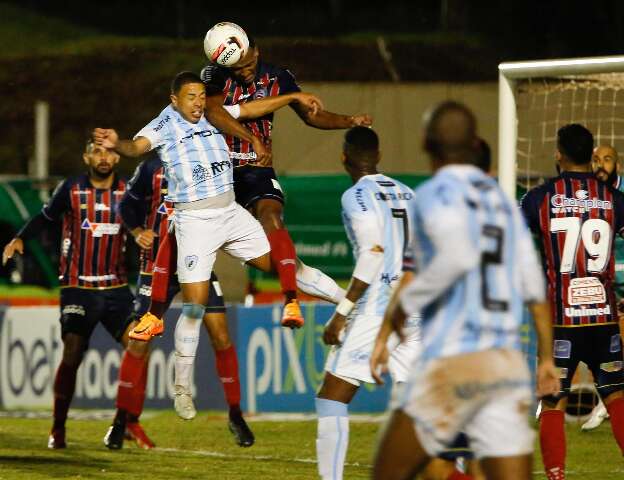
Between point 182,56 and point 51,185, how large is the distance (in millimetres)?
14498

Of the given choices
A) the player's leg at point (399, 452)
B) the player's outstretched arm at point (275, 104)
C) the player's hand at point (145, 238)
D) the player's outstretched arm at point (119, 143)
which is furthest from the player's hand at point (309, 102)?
the player's leg at point (399, 452)

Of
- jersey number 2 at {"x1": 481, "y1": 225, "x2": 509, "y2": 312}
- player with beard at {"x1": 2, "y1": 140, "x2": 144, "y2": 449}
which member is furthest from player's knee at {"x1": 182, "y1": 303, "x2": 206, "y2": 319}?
jersey number 2 at {"x1": 481, "y1": 225, "x2": 509, "y2": 312}

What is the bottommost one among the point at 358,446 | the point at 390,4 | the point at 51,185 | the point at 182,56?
the point at 358,446

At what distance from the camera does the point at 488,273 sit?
5.52 meters

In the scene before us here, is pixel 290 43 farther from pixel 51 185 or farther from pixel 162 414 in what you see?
pixel 162 414

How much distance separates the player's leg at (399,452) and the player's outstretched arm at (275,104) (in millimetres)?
3890

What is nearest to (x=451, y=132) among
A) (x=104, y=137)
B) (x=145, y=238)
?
(x=104, y=137)

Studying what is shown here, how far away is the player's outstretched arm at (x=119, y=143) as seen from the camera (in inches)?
332

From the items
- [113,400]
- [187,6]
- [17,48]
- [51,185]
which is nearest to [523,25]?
[187,6]

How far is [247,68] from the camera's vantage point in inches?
376

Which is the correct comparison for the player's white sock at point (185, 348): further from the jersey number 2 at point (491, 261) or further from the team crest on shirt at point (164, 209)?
the jersey number 2 at point (491, 261)

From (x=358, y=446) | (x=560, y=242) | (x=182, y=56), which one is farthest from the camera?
(x=182, y=56)

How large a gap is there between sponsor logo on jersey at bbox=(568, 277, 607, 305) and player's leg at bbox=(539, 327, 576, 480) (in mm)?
188

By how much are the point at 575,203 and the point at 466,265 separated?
12.4 feet
